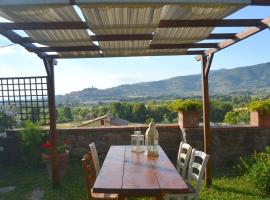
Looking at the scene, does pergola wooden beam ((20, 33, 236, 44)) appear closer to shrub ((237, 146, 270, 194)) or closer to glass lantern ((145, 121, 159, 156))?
glass lantern ((145, 121, 159, 156))

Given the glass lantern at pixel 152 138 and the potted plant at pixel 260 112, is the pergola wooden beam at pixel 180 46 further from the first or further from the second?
the potted plant at pixel 260 112

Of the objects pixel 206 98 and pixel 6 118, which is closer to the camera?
pixel 206 98

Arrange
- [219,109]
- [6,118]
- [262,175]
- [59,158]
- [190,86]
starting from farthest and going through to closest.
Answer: [190,86] < [219,109] < [6,118] < [59,158] < [262,175]

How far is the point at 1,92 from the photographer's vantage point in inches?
299

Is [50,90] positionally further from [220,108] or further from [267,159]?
[220,108]

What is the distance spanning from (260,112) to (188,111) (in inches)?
52.3

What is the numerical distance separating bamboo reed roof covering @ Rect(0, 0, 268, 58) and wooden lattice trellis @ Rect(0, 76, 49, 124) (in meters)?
2.26

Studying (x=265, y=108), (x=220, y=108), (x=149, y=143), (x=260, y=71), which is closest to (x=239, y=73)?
(x=260, y=71)

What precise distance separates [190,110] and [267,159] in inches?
66.7

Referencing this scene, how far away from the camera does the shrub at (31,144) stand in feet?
22.6

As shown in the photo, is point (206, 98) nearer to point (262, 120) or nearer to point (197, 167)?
point (262, 120)

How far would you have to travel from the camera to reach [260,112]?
6852mm

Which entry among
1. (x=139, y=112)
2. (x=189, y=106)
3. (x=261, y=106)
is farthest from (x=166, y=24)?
(x=139, y=112)

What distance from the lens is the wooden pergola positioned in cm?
281
